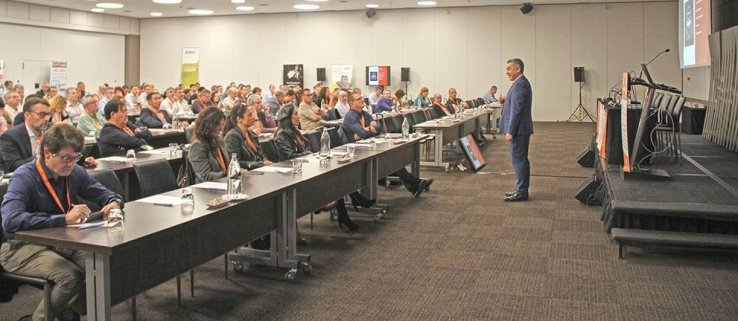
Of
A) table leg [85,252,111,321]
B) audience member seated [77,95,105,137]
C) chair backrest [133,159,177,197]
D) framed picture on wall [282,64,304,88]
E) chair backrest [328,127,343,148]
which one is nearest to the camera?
table leg [85,252,111,321]

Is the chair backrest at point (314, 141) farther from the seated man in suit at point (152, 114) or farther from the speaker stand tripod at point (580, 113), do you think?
the speaker stand tripod at point (580, 113)

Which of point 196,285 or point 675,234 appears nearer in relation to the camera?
point 196,285

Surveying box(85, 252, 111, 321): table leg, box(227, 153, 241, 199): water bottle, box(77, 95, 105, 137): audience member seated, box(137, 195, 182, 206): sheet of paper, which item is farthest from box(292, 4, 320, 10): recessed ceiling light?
box(85, 252, 111, 321): table leg

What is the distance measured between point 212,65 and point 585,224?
60.2ft

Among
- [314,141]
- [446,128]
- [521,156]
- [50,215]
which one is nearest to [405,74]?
[446,128]

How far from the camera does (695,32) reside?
1287 cm

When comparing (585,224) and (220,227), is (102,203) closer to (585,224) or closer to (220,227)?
(220,227)

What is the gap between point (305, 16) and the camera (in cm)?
2194

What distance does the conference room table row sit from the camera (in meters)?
3.05

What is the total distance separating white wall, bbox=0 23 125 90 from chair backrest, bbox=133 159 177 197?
1550 centimetres

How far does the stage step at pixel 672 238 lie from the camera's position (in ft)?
17.1

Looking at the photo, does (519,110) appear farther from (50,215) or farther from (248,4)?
(248,4)

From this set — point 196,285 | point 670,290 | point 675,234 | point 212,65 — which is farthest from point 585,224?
point 212,65

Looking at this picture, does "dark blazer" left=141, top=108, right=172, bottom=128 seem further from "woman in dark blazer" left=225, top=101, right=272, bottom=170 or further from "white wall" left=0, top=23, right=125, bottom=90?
"white wall" left=0, top=23, right=125, bottom=90
